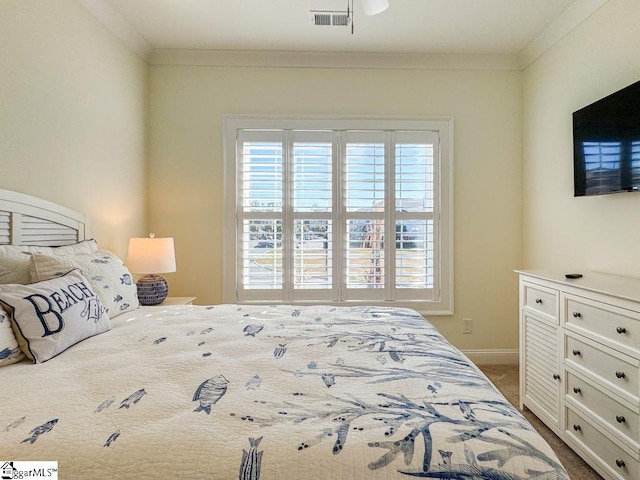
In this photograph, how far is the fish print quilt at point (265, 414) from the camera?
759 millimetres

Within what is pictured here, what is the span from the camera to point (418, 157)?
10.5 feet

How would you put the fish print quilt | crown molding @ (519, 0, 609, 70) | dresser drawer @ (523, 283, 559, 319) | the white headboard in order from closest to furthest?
the fish print quilt < the white headboard < dresser drawer @ (523, 283, 559, 319) < crown molding @ (519, 0, 609, 70)

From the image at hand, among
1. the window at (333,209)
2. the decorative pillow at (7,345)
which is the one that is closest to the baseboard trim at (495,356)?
the window at (333,209)

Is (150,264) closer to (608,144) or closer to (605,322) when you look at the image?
(605,322)

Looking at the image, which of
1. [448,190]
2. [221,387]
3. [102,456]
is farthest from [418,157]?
[102,456]

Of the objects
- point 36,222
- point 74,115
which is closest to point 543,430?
point 36,222

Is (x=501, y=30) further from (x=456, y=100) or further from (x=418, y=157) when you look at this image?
(x=418, y=157)

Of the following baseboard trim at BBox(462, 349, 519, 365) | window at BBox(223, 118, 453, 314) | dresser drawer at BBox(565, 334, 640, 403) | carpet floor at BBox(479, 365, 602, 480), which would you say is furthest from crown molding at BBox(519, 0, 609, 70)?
carpet floor at BBox(479, 365, 602, 480)

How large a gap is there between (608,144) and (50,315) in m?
2.97

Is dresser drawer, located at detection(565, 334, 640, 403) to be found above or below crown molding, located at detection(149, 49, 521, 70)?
below

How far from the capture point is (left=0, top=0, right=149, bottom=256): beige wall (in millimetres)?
1811

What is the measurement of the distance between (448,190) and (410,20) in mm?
1411

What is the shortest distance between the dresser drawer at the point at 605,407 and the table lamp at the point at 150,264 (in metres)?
2.67

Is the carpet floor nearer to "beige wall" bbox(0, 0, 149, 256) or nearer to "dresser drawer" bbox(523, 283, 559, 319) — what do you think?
"dresser drawer" bbox(523, 283, 559, 319)
